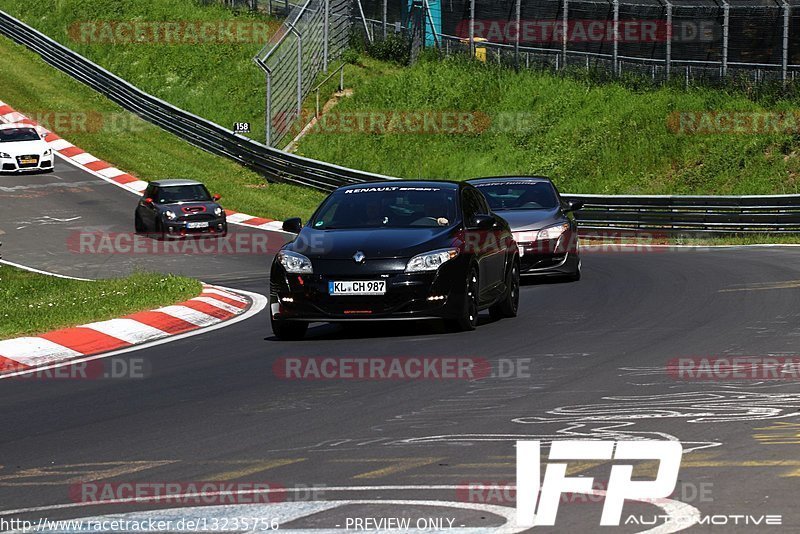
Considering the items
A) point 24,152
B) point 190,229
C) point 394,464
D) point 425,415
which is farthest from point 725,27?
point 394,464

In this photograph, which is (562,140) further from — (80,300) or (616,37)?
(80,300)

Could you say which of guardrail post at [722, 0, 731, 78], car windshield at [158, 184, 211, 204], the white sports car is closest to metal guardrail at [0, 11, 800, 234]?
car windshield at [158, 184, 211, 204]

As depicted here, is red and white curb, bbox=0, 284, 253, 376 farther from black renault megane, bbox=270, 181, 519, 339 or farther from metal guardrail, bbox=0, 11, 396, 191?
metal guardrail, bbox=0, 11, 396, 191

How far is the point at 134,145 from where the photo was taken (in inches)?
1766

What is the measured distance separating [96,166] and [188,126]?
15.1ft

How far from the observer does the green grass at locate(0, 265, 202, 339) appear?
13523 mm

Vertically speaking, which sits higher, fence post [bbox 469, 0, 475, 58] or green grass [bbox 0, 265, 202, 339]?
fence post [bbox 469, 0, 475, 58]

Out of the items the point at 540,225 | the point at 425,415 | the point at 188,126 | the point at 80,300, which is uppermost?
the point at 425,415

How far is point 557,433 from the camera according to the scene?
7.55 m

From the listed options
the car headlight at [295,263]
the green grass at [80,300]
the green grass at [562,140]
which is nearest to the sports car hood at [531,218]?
the green grass at [80,300]

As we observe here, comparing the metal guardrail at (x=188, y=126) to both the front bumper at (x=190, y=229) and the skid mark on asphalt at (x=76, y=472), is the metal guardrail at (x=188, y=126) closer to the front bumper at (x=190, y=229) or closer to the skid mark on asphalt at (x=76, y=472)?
the front bumper at (x=190, y=229)

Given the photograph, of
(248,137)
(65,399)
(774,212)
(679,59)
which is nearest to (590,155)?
(679,59)

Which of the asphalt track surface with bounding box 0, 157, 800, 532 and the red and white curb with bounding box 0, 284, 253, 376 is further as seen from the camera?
the red and white curb with bounding box 0, 284, 253, 376

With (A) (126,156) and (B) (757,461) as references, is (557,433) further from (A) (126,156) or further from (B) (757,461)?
(A) (126,156)
